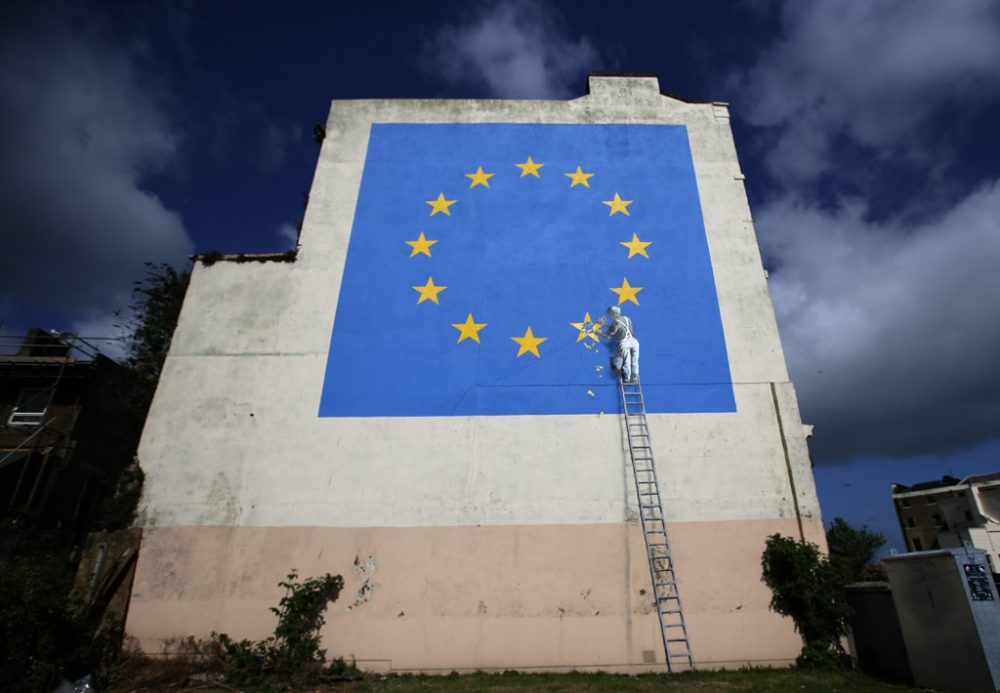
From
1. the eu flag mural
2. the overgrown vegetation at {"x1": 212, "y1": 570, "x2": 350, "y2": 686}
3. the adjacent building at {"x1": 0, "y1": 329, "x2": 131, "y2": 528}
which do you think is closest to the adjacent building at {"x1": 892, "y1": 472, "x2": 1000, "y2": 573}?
the eu flag mural

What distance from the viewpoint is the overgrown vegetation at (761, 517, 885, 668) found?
9523 millimetres

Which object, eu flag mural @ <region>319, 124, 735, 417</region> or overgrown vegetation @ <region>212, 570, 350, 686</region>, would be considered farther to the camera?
eu flag mural @ <region>319, 124, 735, 417</region>

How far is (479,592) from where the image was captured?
32.6ft

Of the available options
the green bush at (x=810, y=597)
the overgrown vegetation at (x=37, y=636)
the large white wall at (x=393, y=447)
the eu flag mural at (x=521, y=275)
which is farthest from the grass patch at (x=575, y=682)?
the eu flag mural at (x=521, y=275)

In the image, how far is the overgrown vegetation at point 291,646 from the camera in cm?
907

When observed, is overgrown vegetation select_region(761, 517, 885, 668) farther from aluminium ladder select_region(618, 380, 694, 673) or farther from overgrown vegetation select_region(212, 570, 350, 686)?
overgrown vegetation select_region(212, 570, 350, 686)

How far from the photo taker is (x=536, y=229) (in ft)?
43.4

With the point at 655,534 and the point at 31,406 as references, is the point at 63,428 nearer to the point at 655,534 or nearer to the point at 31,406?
the point at 31,406

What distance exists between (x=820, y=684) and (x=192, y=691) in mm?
10052

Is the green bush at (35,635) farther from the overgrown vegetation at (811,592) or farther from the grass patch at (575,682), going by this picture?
the overgrown vegetation at (811,592)

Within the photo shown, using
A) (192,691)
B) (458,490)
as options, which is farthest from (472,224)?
(192,691)

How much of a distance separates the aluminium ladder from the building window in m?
16.9

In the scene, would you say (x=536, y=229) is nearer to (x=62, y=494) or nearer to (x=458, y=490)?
(x=458, y=490)

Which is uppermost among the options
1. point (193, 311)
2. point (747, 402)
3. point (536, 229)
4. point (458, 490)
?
point (536, 229)
